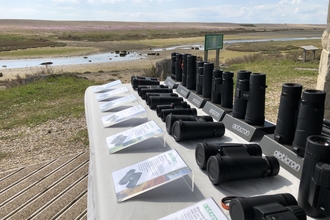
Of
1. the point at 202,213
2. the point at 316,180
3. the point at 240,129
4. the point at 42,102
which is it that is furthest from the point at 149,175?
the point at 42,102

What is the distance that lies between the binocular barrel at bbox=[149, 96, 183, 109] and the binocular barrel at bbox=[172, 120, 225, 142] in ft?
2.20

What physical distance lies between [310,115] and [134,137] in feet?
3.19

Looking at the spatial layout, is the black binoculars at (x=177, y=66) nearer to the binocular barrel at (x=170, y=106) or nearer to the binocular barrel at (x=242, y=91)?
the binocular barrel at (x=170, y=106)

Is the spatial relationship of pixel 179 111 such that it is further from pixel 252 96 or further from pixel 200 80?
Result: pixel 200 80

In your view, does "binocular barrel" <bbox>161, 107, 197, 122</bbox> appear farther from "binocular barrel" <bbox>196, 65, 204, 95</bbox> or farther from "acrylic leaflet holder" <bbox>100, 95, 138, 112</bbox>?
"binocular barrel" <bbox>196, 65, 204, 95</bbox>

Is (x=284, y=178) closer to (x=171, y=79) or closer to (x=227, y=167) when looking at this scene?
(x=227, y=167)

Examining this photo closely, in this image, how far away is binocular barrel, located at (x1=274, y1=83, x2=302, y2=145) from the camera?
1.66 m

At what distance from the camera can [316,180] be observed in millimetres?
1124

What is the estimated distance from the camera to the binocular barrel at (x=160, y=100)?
A: 2.65 meters

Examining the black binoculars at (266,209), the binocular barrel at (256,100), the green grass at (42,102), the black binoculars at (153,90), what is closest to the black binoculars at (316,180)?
the black binoculars at (266,209)

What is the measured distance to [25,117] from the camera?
6.09m

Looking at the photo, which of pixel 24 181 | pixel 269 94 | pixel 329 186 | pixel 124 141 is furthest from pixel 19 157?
pixel 269 94

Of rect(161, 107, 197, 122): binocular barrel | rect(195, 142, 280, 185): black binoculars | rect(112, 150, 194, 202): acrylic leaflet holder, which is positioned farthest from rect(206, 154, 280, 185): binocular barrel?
rect(161, 107, 197, 122): binocular barrel

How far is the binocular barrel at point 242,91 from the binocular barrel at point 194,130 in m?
0.24
